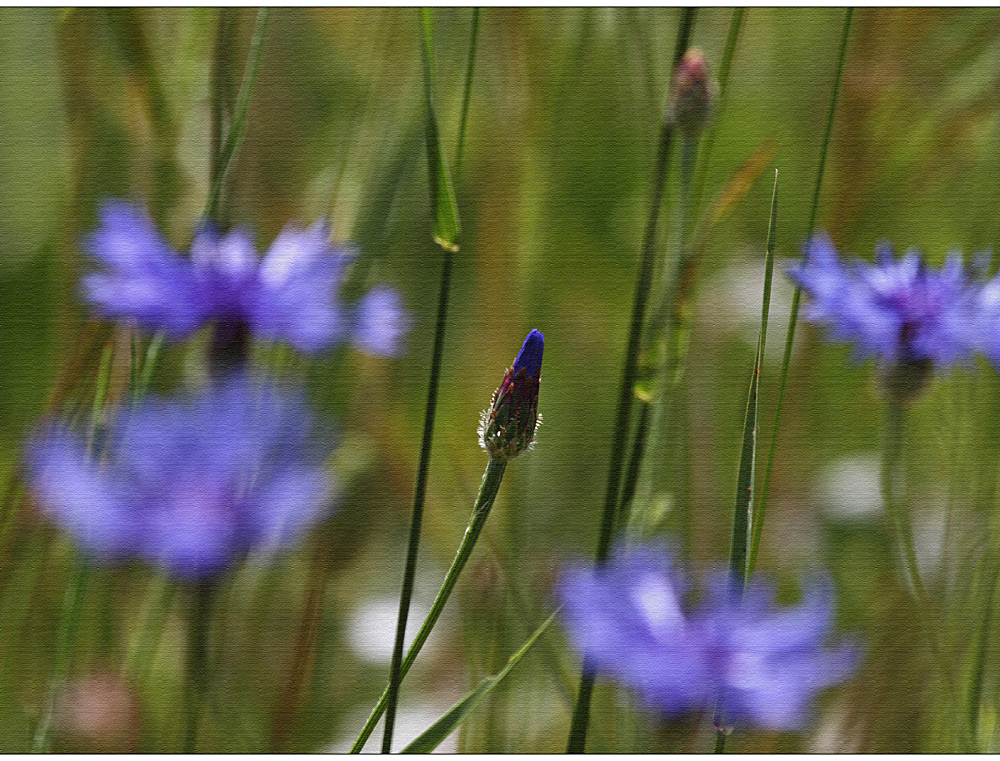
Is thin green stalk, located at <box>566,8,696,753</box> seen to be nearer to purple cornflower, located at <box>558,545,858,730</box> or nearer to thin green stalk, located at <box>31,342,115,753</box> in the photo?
purple cornflower, located at <box>558,545,858,730</box>

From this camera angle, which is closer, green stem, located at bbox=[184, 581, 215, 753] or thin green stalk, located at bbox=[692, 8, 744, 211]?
green stem, located at bbox=[184, 581, 215, 753]

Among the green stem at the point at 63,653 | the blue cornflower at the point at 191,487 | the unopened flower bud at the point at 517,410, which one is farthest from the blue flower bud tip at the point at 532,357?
the green stem at the point at 63,653

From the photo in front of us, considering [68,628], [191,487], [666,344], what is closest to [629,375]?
[666,344]

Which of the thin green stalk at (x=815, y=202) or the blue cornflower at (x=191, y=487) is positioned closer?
the blue cornflower at (x=191, y=487)

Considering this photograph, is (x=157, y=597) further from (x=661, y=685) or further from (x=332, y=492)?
(x=661, y=685)

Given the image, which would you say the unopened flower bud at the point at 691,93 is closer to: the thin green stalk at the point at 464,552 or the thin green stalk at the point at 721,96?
the thin green stalk at the point at 721,96

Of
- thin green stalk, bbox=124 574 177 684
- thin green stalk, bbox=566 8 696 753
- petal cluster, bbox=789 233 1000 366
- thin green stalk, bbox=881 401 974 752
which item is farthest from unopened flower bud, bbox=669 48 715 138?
thin green stalk, bbox=124 574 177 684

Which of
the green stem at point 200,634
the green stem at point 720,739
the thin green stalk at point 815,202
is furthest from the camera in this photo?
the thin green stalk at point 815,202
